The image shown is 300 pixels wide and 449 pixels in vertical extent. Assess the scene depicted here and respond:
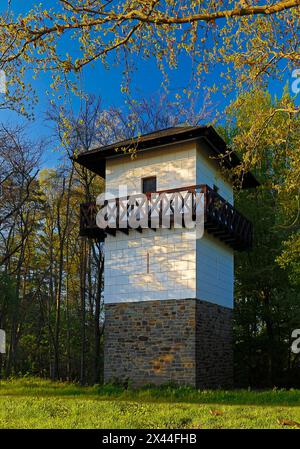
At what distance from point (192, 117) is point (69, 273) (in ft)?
34.2

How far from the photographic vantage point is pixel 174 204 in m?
13.5

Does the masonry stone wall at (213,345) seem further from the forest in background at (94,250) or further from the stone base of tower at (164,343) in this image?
the forest in background at (94,250)

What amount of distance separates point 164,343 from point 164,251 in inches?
98.8

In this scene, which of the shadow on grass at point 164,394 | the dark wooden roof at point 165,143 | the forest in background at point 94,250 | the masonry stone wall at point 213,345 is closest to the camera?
the shadow on grass at point 164,394

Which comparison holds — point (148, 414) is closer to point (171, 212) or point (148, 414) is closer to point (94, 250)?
point (171, 212)

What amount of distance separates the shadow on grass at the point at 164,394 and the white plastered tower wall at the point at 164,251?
2.61 meters

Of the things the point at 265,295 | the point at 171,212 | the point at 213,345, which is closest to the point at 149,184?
the point at 171,212

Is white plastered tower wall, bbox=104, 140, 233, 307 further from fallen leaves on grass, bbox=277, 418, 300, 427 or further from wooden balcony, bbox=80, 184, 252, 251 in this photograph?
fallen leaves on grass, bbox=277, 418, 300, 427

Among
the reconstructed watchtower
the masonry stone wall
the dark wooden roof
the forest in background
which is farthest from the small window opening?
the masonry stone wall

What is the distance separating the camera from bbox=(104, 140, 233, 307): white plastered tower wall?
1334 centimetres

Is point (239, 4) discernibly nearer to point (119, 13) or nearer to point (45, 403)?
point (119, 13)

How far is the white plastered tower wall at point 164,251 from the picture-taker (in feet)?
43.8

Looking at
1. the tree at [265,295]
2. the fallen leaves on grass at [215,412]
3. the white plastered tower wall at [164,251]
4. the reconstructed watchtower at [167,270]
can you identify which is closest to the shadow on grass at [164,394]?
the reconstructed watchtower at [167,270]

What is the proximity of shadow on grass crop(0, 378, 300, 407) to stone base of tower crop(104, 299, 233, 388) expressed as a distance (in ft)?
1.82
